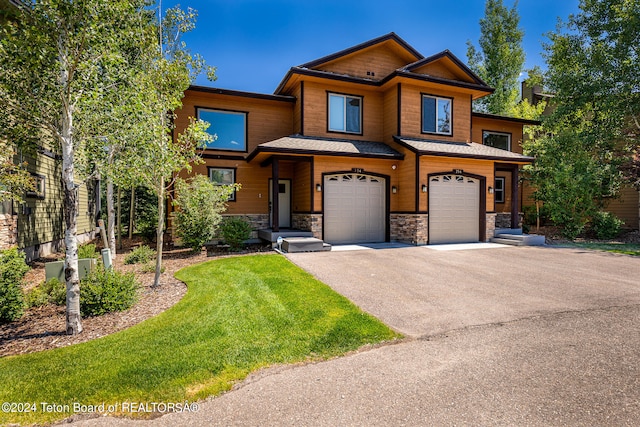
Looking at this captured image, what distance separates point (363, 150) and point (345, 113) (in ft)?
8.18

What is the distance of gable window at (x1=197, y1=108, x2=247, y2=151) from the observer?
44.8 ft

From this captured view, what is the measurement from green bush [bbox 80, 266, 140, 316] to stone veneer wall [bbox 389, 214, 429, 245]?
9699mm

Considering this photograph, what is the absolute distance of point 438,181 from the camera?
505 inches

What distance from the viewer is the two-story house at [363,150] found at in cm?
1232

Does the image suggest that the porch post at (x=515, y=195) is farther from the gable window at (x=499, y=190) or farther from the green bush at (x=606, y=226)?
the green bush at (x=606, y=226)

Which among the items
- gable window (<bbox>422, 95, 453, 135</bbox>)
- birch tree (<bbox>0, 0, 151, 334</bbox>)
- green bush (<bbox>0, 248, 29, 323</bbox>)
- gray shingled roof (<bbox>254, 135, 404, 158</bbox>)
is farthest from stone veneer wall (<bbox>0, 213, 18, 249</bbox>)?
gable window (<bbox>422, 95, 453, 135</bbox>)

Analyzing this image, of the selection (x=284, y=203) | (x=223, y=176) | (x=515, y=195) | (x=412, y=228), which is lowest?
(x=412, y=228)

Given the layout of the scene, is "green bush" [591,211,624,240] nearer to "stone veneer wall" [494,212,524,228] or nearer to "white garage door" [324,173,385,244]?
"stone veneer wall" [494,212,524,228]

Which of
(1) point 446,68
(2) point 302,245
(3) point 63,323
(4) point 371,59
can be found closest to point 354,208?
(2) point 302,245

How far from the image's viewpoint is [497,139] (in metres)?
18.3

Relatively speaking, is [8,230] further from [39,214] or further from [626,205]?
[626,205]

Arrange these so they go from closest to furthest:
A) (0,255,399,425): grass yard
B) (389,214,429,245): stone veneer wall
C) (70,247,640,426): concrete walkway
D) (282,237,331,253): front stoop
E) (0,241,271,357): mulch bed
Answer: (70,247,640,426): concrete walkway → (0,255,399,425): grass yard → (0,241,271,357): mulch bed → (282,237,331,253): front stoop → (389,214,429,245): stone veneer wall

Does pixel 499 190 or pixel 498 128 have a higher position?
pixel 498 128

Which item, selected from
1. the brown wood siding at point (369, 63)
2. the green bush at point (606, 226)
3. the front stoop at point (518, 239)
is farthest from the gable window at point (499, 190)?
the brown wood siding at point (369, 63)
